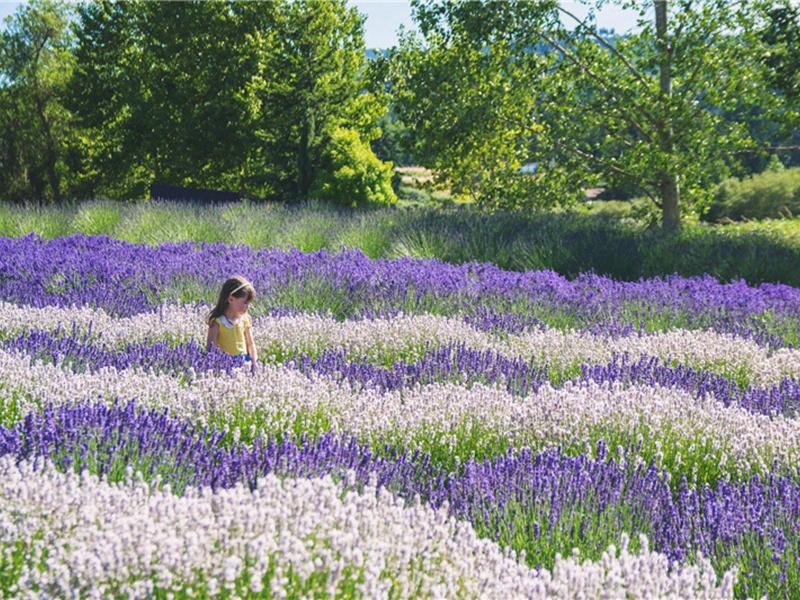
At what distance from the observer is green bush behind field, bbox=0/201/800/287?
9.20 meters

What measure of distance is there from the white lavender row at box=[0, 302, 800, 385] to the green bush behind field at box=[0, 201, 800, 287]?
314 centimetres

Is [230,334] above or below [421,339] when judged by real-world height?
above

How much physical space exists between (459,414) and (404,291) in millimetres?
3044

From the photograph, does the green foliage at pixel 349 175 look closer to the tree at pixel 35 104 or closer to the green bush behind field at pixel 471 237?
the green bush behind field at pixel 471 237

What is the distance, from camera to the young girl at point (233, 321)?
5.03 meters

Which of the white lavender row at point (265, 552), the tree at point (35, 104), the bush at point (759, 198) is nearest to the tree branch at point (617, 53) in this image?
the white lavender row at point (265, 552)

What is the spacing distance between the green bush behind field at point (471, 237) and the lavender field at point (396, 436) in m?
1.83

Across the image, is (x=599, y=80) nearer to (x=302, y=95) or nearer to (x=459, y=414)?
(x=302, y=95)

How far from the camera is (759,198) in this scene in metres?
30.7

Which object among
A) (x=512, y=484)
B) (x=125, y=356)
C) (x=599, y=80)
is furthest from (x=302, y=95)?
(x=512, y=484)

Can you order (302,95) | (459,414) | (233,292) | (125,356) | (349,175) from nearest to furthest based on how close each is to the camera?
1. (459,414)
2. (125,356)
3. (233,292)
4. (349,175)
5. (302,95)

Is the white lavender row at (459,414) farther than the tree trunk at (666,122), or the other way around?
the tree trunk at (666,122)

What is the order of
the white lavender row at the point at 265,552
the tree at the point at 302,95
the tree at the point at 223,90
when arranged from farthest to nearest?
the tree at the point at 223,90 → the tree at the point at 302,95 → the white lavender row at the point at 265,552

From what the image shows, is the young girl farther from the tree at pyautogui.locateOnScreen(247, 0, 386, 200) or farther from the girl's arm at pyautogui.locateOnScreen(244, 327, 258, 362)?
the tree at pyautogui.locateOnScreen(247, 0, 386, 200)
